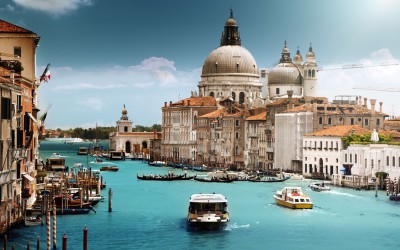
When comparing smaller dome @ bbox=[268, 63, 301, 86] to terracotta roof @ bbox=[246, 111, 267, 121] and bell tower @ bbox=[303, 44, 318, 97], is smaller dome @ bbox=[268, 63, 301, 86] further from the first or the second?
terracotta roof @ bbox=[246, 111, 267, 121]

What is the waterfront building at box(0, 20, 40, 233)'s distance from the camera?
82.5ft

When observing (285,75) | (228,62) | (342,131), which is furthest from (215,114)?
(342,131)

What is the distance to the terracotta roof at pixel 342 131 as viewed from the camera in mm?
53281

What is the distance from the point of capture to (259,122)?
224 feet

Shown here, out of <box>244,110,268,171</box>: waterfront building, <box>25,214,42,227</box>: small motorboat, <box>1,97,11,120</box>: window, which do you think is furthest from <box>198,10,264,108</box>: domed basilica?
<box>1,97,11,120</box>: window

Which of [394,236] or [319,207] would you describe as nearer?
[394,236]

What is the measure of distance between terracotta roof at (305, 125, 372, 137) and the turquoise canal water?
8883 millimetres

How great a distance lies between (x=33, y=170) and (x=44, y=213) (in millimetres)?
1610

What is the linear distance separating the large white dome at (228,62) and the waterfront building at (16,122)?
60209mm

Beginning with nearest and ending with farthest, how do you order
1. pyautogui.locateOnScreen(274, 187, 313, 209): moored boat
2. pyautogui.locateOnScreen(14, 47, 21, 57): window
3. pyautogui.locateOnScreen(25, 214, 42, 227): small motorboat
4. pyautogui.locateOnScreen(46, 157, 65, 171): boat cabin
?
1. pyautogui.locateOnScreen(25, 214, 42, 227): small motorboat
2. pyautogui.locateOnScreen(14, 47, 21, 57): window
3. pyautogui.locateOnScreen(274, 187, 313, 209): moored boat
4. pyautogui.locateOnScreen(46, 157, 65, 171): boat cabin

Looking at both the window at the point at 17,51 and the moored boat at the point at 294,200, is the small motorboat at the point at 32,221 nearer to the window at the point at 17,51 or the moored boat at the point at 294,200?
the window at the point at 17,51

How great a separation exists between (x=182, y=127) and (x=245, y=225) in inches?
2188

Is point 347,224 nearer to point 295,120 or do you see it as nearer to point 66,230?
point 66,230

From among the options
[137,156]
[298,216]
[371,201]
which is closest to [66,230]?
[298,216]
